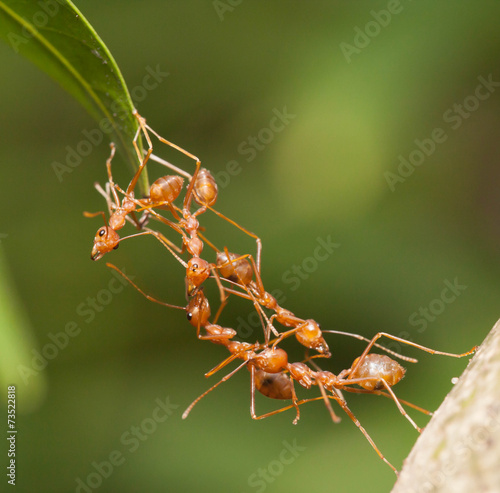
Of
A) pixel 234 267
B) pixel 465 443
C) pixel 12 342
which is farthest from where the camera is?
pixel 234 267

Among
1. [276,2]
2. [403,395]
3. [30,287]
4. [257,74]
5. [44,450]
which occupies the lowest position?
[44,450]

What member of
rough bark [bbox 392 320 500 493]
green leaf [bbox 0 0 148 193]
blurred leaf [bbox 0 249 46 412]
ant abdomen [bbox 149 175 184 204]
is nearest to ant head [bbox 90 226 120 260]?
ant abdomen [bbox 149 175 184 204]

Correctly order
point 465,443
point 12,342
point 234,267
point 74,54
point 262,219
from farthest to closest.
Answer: point 262,219, point 234,267, point 12,342, point 74,54, point 465,443

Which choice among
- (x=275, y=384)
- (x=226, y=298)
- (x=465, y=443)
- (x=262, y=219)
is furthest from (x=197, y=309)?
(x=465, y=443)

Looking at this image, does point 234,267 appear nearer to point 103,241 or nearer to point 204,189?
point 204,189

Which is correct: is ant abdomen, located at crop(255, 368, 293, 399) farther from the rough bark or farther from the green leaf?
the rough bark

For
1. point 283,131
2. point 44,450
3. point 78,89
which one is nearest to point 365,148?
point 283,131

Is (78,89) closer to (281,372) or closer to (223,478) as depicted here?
(281,372)

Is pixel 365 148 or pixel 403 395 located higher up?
pixel 365 148
